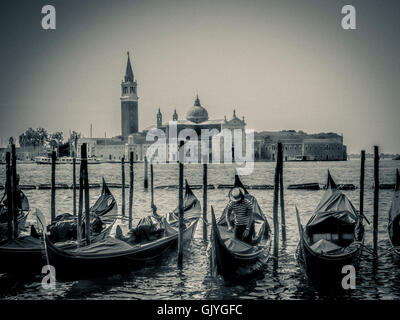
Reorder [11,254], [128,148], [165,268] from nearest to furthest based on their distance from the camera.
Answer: [11,254] < [165,268] < [128,148]

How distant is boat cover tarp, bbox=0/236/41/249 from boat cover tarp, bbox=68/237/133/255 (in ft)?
2.05

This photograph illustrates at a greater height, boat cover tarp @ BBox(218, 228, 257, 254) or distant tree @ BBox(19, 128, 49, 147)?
distant tree @ BBox(19, 128, 49, 147)

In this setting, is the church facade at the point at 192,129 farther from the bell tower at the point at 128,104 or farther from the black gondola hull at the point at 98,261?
the black gondola hull at the point at 98,261

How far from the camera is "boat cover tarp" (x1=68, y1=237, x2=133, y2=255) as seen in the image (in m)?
6.01

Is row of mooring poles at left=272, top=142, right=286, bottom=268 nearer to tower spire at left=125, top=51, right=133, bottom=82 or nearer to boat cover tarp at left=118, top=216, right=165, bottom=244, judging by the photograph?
boat cover tarp at left=118, top=216, right=165, bottom=244

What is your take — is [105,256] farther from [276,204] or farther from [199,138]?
[199,138]

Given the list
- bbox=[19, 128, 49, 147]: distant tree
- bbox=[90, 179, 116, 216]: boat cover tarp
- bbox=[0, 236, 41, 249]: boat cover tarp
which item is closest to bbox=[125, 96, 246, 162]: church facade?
bbox=[19, 128, 49, 147]: distant tree

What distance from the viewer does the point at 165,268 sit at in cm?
688

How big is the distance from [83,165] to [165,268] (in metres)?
1.55

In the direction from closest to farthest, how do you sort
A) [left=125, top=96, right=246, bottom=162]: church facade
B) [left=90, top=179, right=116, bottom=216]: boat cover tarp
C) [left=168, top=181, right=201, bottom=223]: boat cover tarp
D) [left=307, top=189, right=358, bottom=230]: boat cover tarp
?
1. [left=307, top=189, right=358, bottom=230]: boat cover tarp
2. [left=168, top=181, right=201, bottom=223]: boat cover tarp
3. [left=90, top=179, right=116, bottom=216]: boat cover tarp
4. [left=125, top=96, right=246, bottom=162]: church facade

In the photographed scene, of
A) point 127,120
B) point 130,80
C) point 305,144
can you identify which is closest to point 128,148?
point 127,120

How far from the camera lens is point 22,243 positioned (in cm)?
646

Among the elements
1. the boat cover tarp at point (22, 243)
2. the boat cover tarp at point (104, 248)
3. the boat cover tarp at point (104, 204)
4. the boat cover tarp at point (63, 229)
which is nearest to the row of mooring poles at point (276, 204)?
the boat cover tarp at point (104, 248)
